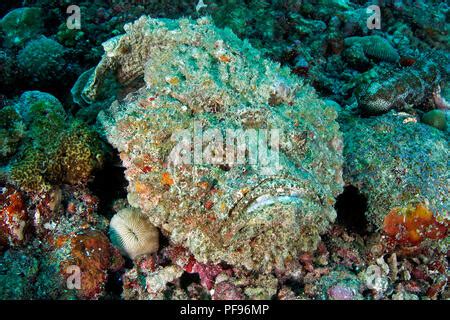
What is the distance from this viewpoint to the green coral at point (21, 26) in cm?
734

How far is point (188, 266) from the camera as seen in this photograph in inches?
155

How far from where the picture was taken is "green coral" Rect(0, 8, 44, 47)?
734 centimetres

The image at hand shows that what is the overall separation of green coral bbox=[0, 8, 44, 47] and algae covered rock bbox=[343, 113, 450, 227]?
650 centimetres

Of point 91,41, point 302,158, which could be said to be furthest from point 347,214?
point 91,41

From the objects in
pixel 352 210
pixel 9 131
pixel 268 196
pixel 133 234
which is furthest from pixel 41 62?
pixel 352 210

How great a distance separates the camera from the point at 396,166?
4602 millimetres

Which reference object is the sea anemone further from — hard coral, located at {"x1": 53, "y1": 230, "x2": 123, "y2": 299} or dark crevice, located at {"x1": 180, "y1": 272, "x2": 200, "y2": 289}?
dark crevice, located at {"x1": 180, "y1": 272, "x2": 200, "y2": 289}

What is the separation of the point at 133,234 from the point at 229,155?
1.52 m

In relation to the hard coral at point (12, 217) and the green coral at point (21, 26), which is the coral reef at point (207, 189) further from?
the green coral at point (21, 26)

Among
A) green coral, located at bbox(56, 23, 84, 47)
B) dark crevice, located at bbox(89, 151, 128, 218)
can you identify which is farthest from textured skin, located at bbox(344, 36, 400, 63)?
dark crevice, located at bbox(89, 151, 128, 218)

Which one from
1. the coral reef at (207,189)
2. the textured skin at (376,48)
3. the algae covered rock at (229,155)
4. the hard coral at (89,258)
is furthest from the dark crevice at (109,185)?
the textured skin at (376,48)

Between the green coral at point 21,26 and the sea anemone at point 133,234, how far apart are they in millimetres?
5200
